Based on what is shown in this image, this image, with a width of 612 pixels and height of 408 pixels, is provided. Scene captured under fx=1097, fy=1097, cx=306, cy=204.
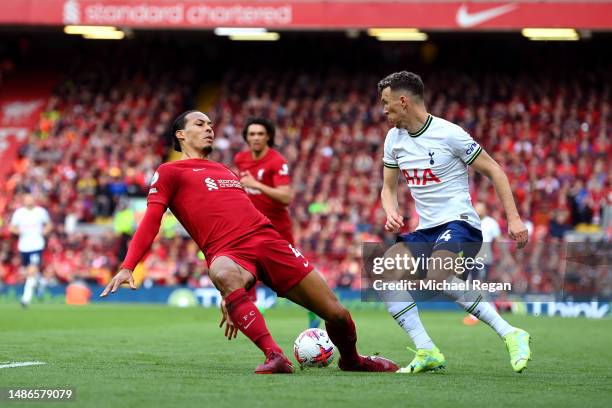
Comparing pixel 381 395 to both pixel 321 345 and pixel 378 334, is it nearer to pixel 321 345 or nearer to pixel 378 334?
pixel 321 345

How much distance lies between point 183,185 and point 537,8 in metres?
21.7

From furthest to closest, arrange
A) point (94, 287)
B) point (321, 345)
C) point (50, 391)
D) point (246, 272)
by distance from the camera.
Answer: point (94, 287) < point (321, 345) < point (246, 272) < point (50, 391)

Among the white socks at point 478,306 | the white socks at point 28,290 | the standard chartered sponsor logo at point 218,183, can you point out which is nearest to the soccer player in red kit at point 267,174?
the standard chartered sponsor logo at point 218,183

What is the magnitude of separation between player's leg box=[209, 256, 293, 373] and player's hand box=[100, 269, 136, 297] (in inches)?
23.1

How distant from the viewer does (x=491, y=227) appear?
766 inches

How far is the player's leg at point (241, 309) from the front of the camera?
7.84 m

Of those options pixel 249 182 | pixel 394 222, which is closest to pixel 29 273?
pixel 249 182

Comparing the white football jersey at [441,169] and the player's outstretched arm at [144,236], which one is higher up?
the white football jersey at [441,169]

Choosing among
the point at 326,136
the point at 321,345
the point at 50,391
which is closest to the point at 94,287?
the point at 326,136

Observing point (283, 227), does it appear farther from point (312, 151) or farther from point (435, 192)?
point (312, 151)

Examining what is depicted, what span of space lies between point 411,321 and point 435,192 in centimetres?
101

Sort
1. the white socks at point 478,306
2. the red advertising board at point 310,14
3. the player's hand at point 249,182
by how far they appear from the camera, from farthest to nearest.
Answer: the red advertising board at point 310,14
the player's hand at point 249,182
the white socks at point 478,306

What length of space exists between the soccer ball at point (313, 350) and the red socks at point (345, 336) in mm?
293

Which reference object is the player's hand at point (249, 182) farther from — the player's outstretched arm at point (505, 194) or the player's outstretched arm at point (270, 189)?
the player's outstretched arm at point (505, 194)
